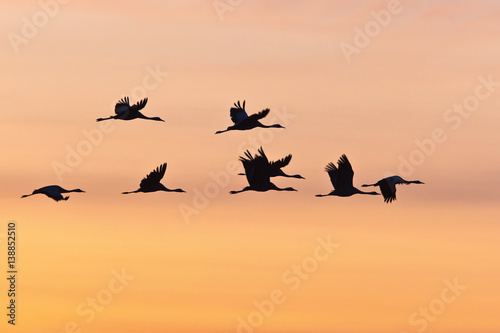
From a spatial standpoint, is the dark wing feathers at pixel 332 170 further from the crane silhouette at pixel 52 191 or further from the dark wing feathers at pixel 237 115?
the crane silhouette at pixel 52 191

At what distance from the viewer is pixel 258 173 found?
77438mm

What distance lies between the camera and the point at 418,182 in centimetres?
7850

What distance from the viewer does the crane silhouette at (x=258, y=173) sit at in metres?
76.1

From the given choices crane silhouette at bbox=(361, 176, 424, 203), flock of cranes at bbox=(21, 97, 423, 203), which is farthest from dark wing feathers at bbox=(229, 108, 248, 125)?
crane silhouette at bbox=(361, 176, 424, 203)

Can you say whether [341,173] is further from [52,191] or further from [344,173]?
A: [52,191]

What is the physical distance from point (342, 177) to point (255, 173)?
4622 millimetres

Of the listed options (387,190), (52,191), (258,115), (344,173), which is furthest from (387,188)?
(52,191)

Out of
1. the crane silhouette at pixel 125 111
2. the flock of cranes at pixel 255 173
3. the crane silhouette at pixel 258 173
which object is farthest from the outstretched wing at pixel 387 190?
the crane silhouette at pixel 125 111

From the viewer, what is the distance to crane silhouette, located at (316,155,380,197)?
76.5m

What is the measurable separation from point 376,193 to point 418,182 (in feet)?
16.7

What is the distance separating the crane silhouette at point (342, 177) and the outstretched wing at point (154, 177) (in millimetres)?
8654

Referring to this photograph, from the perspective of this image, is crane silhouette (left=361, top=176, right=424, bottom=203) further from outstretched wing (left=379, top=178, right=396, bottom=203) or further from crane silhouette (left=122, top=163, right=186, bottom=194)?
crane silhouette (left=122, top=163, right=186, bottom=194)

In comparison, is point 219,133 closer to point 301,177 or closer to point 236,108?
point 236,108

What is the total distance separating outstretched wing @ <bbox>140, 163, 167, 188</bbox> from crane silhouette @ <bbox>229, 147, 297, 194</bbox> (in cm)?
411
